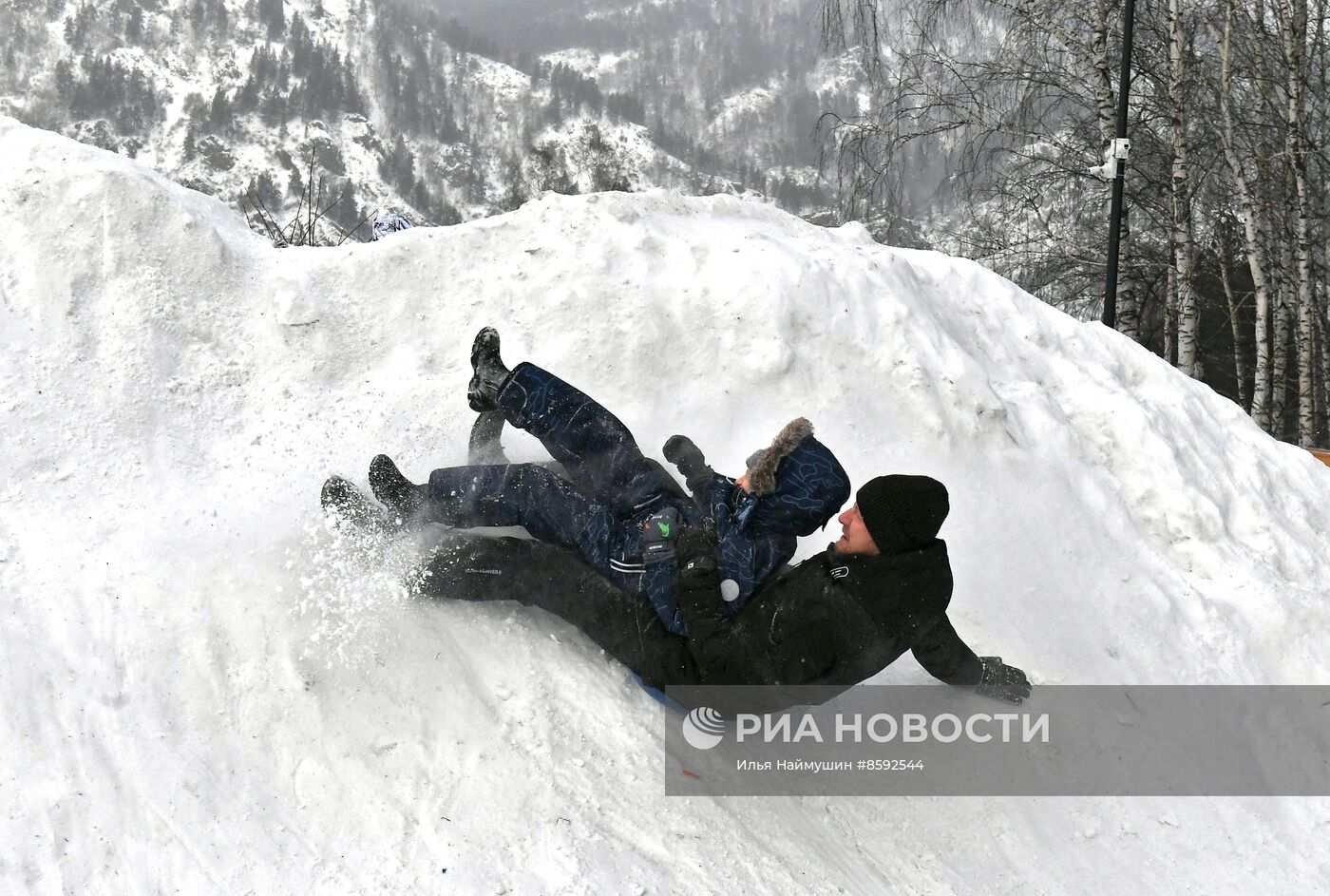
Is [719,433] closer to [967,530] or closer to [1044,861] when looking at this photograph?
[967,530]

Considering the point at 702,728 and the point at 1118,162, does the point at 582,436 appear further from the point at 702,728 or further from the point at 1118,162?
the point at 1118,162

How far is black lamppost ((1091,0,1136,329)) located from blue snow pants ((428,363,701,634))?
5.13m

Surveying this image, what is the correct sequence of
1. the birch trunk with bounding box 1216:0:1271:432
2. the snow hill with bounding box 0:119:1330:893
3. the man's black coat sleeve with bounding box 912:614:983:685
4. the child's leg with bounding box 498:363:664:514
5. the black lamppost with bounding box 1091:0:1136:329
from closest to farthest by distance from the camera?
1. the snow hill with bounding box 0:119:1330:893
2. the man's black coat sleeve with bounding box 912:614:983:685
3. the child's leg with bounding box 498:363:664:514
4. the black lamppost with bounding box 1091:0:1136:329
5. the birch trunk with bounding box 1216:0:1271:432

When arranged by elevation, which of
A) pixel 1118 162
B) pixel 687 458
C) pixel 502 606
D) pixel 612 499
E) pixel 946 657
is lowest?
pixel 946 657

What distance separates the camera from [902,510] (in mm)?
2443

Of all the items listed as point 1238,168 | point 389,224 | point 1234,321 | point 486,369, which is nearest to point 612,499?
point 486,369

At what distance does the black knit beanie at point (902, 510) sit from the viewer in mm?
2441

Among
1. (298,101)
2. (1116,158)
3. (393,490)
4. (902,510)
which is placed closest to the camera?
(902,510)

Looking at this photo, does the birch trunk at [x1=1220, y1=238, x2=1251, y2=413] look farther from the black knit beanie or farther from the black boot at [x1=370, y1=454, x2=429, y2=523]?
the black boot at [x1=370, y1=454, x2=429, y2=523]

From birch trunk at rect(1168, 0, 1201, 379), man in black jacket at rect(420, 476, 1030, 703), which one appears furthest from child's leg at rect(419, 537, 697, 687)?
birch trunk at rect(1168, 0, 1201, 379)

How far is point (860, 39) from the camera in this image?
22.8 feet

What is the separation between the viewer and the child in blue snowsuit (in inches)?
101

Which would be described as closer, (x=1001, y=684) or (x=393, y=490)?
(x=393, y=490)

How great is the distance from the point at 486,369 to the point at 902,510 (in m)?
1.48
